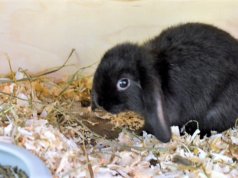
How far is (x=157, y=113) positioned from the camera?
6.18ft

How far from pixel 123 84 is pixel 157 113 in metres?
0.15

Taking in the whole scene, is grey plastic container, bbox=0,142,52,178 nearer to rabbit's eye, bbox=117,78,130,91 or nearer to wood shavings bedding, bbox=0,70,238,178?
wood shavings bedding, bbox=0,70,238,178

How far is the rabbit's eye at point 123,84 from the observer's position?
1.90 metres

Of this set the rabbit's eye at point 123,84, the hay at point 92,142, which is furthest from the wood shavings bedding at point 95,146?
the rabbit's eye at point 123,84

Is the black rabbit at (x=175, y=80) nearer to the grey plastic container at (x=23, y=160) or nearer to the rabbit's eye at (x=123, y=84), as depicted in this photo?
the rabbit's eye at (x=123, y=84)

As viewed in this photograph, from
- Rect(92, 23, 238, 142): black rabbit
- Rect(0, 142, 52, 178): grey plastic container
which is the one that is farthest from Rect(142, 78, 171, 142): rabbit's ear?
Rect(0, 142, 52, 178): grey plastic container

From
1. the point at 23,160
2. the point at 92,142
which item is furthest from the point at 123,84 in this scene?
the point at 23,160

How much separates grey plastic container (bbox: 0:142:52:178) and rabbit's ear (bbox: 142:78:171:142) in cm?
43

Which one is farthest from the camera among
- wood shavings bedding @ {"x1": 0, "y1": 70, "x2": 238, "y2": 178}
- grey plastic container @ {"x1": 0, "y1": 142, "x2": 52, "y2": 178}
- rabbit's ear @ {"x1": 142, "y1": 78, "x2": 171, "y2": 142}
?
rabbit's ear @ {"x1": 142, "y1": 78, "x2": 171, "y2": 142}

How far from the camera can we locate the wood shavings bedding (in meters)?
1.78

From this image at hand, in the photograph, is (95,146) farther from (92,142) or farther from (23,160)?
(23,160)

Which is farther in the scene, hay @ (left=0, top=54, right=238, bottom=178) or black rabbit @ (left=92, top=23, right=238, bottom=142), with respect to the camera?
black rabbit @ (left=92, top=23, right=238, bottom=142)

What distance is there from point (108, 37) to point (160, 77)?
1.60 feet

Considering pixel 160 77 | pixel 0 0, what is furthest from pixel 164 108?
pixel 0 0
